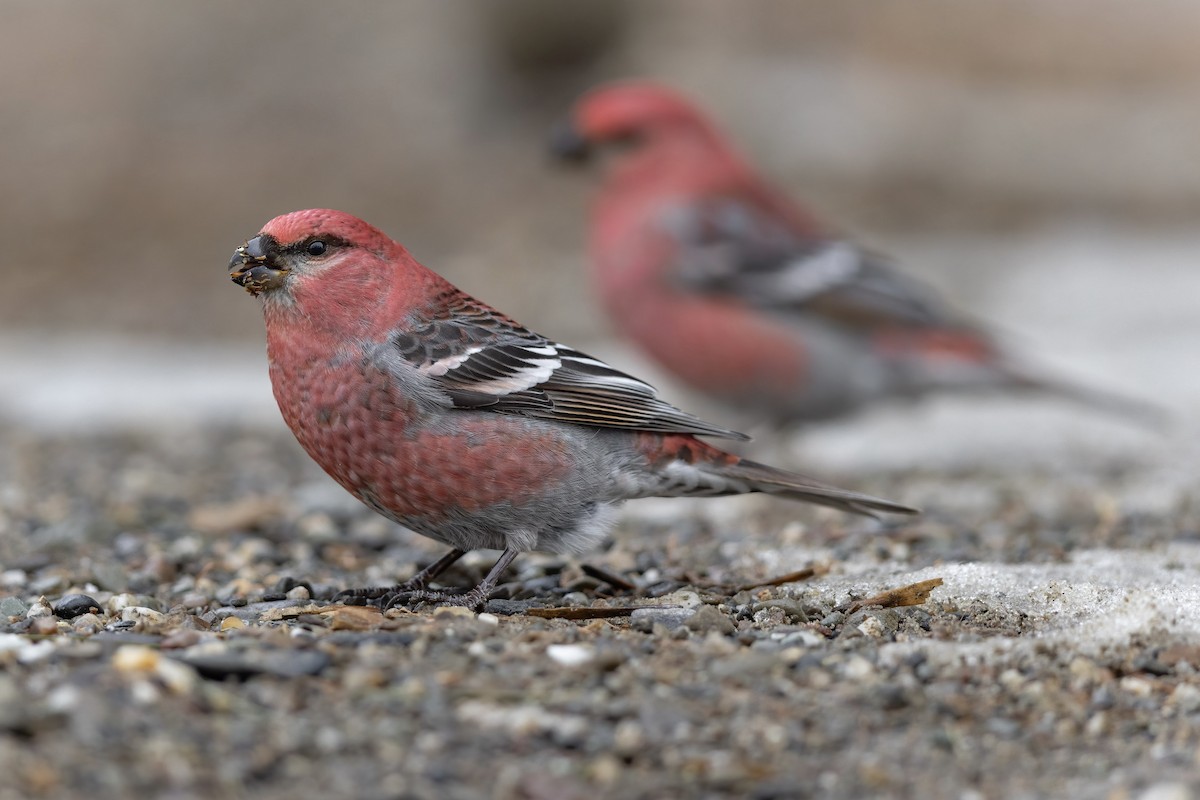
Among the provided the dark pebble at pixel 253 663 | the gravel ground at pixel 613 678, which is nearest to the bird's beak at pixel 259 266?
the gravel ground at pixel 613 678

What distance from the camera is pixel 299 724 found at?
2814mm

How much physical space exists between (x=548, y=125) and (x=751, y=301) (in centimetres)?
770

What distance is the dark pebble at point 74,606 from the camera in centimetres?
395

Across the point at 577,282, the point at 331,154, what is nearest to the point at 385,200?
the point at 331,154

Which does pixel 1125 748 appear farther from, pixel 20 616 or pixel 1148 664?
pixel 20 616

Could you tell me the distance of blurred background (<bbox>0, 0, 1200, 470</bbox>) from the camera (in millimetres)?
12281

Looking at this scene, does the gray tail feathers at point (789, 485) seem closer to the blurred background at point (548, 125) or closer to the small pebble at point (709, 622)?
the small pebble at point (709, 622)

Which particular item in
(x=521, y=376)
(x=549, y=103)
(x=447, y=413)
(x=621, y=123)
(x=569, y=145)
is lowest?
(x=447, y=413)

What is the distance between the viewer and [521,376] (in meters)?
4.17

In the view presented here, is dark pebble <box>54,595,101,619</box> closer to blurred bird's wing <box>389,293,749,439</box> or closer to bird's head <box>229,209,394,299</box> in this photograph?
bird's head <box>229,209,394,299</box>

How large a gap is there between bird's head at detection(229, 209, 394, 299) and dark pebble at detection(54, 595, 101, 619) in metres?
0.97

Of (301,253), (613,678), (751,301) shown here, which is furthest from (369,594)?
(751,301)

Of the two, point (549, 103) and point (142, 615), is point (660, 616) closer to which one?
point (142, 615)

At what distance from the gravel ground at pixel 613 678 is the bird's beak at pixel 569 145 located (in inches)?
143
